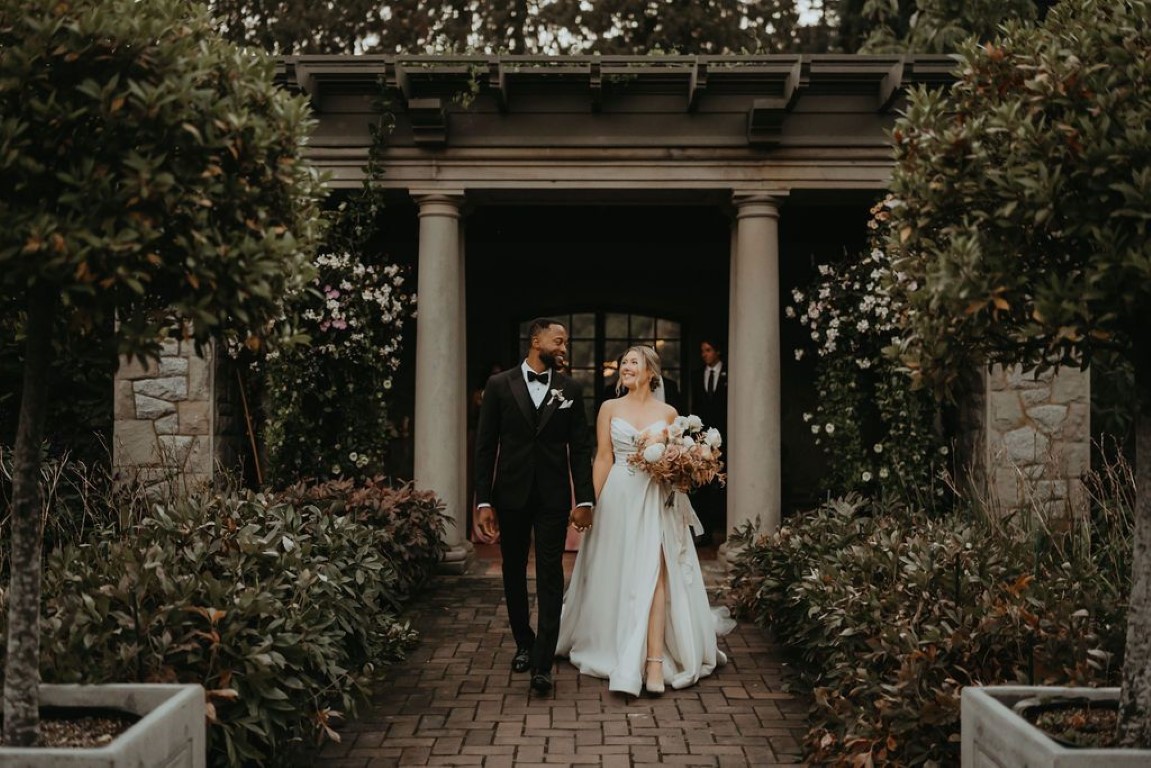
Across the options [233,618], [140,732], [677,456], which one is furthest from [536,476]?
[140,732]

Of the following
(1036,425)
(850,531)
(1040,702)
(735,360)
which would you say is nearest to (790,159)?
(735,360)

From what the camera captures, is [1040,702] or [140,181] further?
[1040,702]

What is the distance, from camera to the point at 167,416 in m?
8.27

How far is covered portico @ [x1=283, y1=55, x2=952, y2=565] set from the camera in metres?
8.25

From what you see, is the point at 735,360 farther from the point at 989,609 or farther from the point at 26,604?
the point at 26,604

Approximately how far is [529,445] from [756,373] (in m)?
3.36

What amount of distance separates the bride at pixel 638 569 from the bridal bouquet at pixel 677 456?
0.27ft

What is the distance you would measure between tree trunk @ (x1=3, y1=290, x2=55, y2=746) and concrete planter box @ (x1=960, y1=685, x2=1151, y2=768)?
2939 millimetres

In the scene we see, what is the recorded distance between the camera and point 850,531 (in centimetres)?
610

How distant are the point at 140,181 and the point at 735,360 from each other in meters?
6.12

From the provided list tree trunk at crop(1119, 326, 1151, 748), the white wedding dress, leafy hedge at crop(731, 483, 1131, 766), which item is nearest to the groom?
the white wedding dress

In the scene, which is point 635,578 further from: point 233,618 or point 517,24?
point 517,24

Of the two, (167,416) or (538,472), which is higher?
(167,416)

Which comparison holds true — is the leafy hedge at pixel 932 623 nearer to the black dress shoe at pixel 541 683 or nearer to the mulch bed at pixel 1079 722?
the mulch bed at pixel 1079 722
